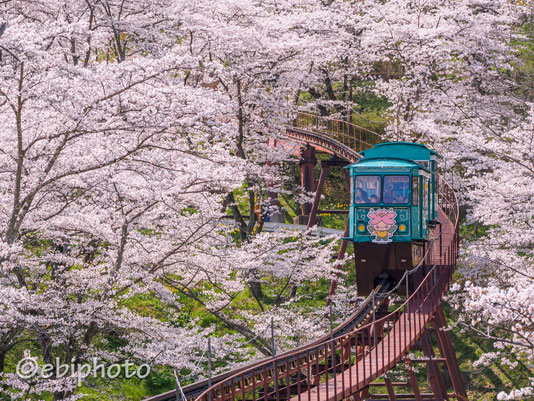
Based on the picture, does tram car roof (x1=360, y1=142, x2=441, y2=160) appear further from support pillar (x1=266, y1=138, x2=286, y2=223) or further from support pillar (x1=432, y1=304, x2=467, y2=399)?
support pillar (x1=266, y1=138, x2=286, y2=223)

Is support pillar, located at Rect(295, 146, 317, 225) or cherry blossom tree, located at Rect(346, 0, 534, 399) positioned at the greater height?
cherry blossom tree, located at Rect(346, 0, 534, 399)

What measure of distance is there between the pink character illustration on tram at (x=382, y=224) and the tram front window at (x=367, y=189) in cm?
30

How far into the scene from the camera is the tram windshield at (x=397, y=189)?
667 inches

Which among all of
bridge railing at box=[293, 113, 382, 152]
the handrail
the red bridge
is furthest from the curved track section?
the handrail


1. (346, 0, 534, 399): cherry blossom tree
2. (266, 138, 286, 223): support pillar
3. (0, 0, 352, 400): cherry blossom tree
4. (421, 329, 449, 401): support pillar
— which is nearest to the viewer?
(0, 0, 352, 400): cherry blossom tree

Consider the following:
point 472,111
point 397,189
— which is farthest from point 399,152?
point 472,111

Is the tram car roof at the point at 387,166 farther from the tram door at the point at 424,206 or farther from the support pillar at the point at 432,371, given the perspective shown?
the support pillar at the point at 432,371

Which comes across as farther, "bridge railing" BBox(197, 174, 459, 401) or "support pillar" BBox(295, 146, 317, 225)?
"support pillar" BBox(295, 146, 317, 225)

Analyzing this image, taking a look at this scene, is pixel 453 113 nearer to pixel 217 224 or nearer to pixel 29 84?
pixel 217 224

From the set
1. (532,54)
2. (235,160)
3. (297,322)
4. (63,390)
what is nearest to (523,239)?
(297,322)

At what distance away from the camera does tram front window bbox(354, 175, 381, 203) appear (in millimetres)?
17156

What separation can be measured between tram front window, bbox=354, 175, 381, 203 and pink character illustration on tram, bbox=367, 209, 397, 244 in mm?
299

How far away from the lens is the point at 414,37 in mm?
26031

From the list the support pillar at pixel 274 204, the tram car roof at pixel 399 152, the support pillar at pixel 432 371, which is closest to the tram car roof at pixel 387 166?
the tram car roof at pixel 399 152
